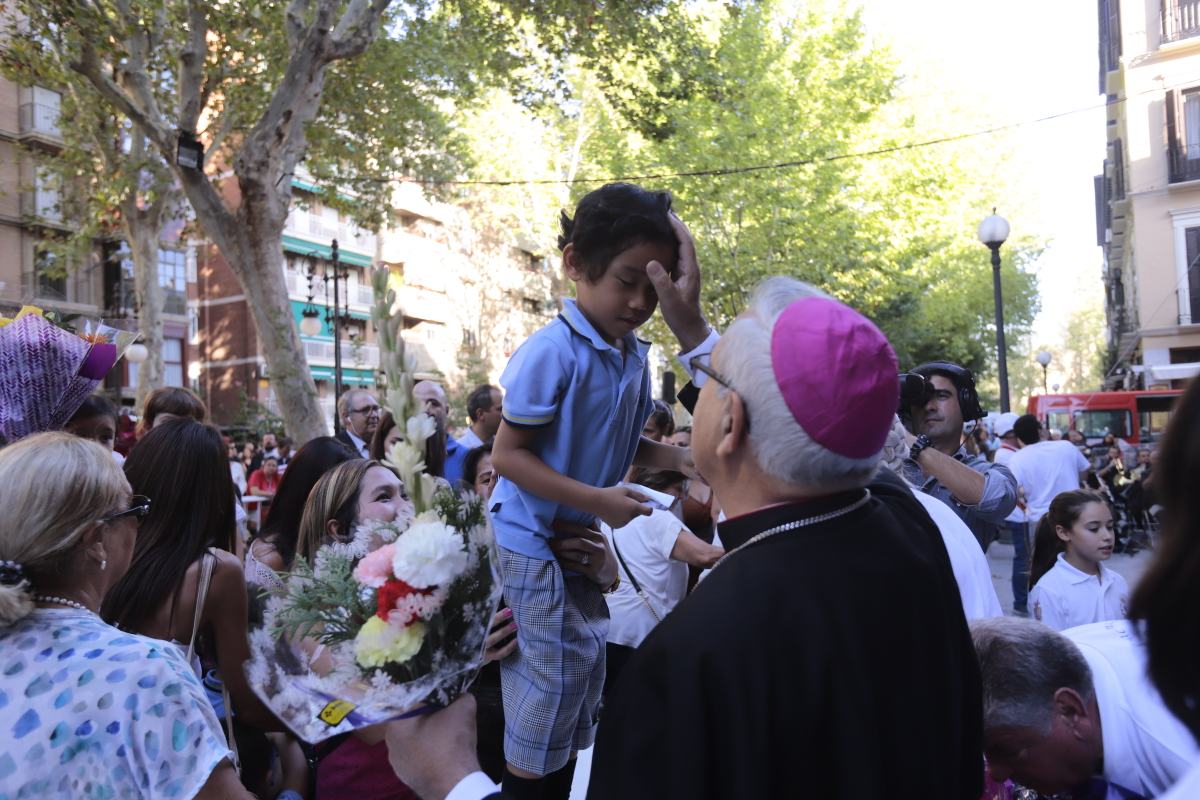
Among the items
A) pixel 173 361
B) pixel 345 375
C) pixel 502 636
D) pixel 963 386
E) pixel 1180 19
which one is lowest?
pixel 502 636

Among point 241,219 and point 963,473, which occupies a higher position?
point 241,219

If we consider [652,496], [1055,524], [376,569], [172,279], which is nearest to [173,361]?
[172,279]

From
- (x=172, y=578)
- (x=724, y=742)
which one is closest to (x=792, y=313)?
(x=724, y=742)

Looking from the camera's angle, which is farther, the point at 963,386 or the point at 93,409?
the point at 93,409

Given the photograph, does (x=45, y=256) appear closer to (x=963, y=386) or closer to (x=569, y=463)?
(x=963, y=386)

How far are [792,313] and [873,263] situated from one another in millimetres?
22571

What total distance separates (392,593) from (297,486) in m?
2.97

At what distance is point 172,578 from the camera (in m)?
2.87

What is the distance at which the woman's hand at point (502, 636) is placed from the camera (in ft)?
8.11

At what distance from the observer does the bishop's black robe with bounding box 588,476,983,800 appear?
134cm

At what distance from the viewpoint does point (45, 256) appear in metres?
33.8

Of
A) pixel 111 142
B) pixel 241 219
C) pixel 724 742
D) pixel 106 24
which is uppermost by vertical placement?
pixel 111 142

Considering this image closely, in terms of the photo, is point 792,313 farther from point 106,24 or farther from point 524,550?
point 106,24

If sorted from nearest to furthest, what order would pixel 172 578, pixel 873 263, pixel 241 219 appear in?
1. pixel 172 578
2. pixel 241 219
3. pixel 873 263
